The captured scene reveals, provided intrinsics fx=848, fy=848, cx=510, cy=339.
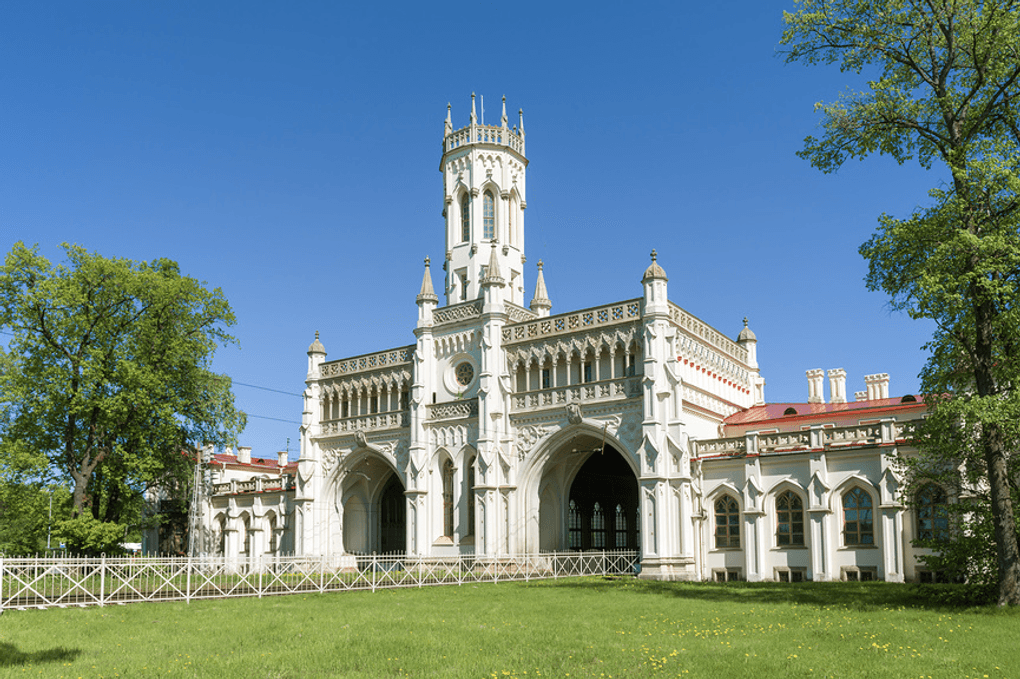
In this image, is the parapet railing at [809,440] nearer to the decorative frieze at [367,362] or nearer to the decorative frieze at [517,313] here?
the decorative frieze at [517,313]

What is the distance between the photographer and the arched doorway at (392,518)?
48938 mm

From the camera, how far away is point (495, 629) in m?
16.2

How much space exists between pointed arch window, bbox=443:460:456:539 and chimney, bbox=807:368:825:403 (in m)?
18.9

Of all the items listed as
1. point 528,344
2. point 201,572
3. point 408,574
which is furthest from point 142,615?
point 528,344

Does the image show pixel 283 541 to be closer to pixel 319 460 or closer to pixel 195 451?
pixel 319 460

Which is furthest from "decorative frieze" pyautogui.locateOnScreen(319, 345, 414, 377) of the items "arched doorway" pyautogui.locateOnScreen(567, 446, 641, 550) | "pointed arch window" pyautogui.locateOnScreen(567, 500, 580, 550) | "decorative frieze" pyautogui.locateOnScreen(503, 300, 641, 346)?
"pointed arch window" pyautogui.locateOnScreen(567, 500, 580, 550)

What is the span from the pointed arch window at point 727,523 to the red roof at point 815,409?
5.64 m

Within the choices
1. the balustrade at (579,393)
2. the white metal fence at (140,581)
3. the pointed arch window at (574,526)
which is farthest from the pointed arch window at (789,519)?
the white metal fence at (140,581)

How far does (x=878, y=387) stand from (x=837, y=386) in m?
2.14

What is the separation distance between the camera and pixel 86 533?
34.9 meters

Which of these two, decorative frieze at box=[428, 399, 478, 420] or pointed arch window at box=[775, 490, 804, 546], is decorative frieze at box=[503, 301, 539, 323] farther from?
pointed arch window at box=[775, 490, 804, 546]

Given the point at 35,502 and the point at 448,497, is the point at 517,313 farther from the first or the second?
the point at 35,502

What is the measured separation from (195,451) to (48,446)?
21.7 ft

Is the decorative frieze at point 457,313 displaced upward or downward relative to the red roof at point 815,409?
upward
